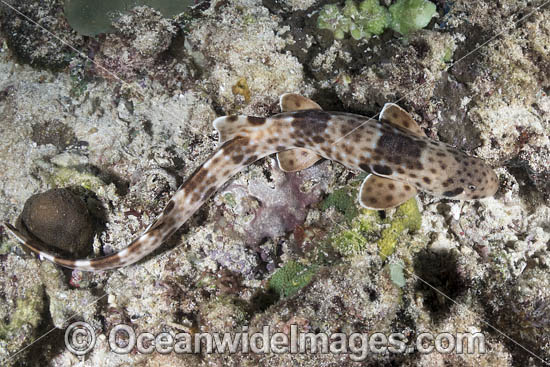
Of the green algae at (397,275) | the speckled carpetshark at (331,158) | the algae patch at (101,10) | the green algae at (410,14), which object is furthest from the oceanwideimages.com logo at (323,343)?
the algae patch at (101,10)

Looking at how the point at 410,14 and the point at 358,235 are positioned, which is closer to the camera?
the point at 358,235

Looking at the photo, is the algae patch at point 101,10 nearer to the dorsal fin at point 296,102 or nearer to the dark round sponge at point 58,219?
the dorsal fin at point 296,102

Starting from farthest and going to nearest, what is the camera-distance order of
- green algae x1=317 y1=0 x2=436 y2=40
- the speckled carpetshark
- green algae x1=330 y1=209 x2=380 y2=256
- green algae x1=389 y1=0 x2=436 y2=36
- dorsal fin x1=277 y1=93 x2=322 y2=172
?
green algae x1=317 y1=0 x2=436 y2=40 < green algae x1=389 y1=0 x2=436 y2=36 < dorsal fin x1=277 y1=93 x2=322 y2=172 < green algae x1=330 y1=209 x2=380 y2=256 < the speckled carpetshark

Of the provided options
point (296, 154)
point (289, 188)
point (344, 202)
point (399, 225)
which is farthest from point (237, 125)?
point (399, 225)

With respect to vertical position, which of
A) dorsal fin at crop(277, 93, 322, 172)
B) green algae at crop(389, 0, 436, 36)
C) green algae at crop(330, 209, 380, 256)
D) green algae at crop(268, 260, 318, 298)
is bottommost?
green algae at crop(268, 260, 318, 298)

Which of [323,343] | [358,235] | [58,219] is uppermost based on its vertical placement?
[58,219]

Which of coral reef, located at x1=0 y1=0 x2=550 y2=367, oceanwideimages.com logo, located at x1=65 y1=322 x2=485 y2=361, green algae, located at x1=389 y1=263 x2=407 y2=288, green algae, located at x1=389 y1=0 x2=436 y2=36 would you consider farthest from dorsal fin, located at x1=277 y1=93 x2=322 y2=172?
oceanwideimages.com logo, located at x1=65 y1=322 x2=485 y2=361

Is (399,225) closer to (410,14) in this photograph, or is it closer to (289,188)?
(289,188)

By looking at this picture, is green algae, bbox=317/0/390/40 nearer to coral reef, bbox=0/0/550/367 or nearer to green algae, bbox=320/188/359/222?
coral reef, bbox=0/0/550/367
